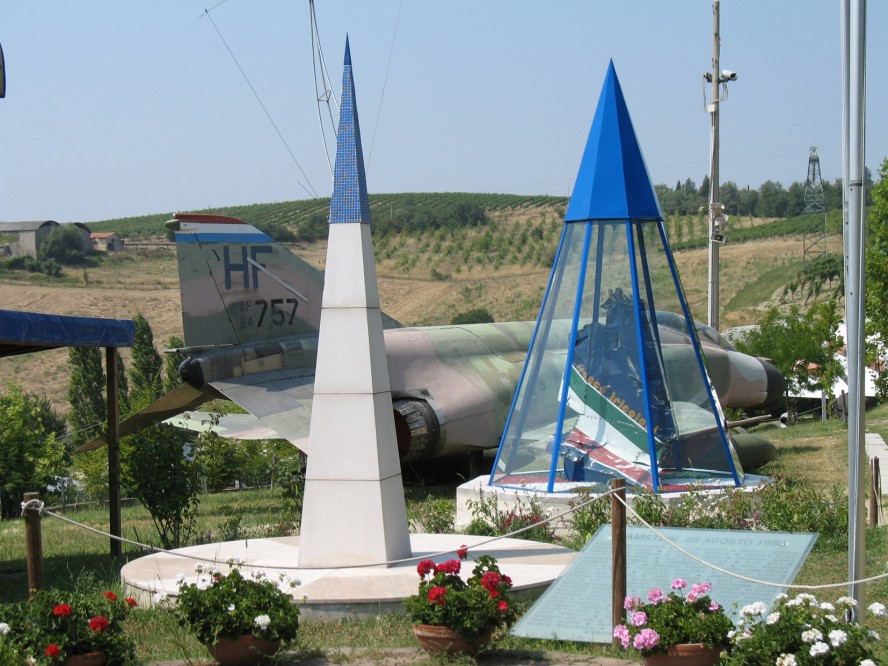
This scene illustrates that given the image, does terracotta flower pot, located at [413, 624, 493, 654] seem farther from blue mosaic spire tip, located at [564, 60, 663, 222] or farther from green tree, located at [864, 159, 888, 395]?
green tree, located at [864, 159, 888, 395]

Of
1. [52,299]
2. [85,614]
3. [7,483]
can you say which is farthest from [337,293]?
[52,299]

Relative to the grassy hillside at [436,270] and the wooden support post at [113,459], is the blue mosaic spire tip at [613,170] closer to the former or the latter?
the wooden support post at [113,459]

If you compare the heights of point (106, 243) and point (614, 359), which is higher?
point (106, 243)

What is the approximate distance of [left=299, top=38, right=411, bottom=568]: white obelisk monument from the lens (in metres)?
9.08

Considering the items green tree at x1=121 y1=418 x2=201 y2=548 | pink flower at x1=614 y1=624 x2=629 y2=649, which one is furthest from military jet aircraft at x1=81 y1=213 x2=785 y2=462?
pink flower at x1=614 y1=624 x2=629 y2=649

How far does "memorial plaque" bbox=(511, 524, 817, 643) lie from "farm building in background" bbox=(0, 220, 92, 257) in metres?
88.7

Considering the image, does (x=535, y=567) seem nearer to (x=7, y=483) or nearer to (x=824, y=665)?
(x=824, y=665)

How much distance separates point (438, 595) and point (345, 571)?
2621 mm

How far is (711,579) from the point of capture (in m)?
6.84

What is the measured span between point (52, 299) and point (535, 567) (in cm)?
6877

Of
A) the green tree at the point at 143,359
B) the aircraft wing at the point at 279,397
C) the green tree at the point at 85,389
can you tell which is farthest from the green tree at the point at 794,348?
the green tree at the point at 85,389

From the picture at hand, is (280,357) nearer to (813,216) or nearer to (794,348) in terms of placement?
(794,348)

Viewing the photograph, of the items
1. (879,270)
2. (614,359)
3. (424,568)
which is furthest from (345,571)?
(879,270)

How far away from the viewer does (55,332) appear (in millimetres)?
11477
